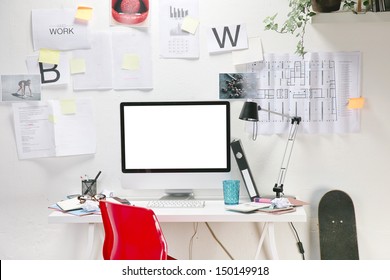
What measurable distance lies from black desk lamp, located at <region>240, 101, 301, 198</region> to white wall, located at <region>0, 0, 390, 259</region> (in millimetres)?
41

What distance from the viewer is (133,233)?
268 cm

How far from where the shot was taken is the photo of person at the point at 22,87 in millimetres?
3674

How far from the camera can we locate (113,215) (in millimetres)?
2725

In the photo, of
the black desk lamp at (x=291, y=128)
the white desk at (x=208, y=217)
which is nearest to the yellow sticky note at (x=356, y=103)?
the black desk lamp at (x=291, y=128)

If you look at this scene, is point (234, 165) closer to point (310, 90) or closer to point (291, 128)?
point (291, 128)

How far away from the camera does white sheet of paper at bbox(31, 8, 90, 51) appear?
3.64 meters

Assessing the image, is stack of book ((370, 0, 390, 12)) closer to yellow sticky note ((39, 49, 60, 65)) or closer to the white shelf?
the white shelf

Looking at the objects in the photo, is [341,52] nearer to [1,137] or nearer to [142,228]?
[142,228]

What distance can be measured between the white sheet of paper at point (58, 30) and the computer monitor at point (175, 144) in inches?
18.2

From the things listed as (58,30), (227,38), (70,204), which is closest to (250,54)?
(227,38)

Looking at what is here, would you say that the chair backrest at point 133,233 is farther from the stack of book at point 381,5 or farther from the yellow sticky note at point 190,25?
the stack of book at point 381,5

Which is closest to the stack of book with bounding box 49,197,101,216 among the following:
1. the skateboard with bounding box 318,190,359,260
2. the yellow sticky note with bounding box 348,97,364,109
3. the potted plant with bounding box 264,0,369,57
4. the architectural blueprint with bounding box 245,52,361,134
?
the architectural blueprint with bounding box 245,52,361,134
